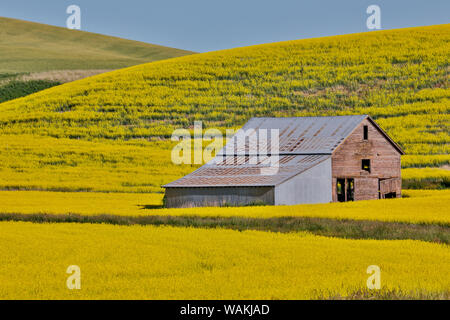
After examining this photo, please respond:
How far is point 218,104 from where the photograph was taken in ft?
230

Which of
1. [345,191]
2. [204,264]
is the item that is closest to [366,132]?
[345,191]

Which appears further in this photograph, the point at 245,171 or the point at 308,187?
the point at 245,171

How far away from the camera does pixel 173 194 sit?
3828 cm

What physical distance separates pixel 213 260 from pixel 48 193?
25.9 m

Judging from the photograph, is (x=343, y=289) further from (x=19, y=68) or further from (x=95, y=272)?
(x=19, y=68)

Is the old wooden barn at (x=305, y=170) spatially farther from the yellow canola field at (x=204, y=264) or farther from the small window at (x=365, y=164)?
the yellow canola field at (x=204, y=264)

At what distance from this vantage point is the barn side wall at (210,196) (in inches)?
1464

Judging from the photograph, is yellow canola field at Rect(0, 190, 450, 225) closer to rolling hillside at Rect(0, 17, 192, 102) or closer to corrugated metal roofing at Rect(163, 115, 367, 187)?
corrugated metal roofing at Rect(163, 115, 367, 187)

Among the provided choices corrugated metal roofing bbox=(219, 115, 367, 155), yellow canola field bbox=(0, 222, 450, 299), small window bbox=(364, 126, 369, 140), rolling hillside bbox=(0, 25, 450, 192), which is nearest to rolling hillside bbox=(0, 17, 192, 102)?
rolling hillside bbox=(0, 25, 450, 192)

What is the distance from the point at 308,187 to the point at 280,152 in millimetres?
4743

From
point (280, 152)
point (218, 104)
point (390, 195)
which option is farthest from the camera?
point (218, 104)

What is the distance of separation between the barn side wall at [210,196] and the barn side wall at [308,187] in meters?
1.37
